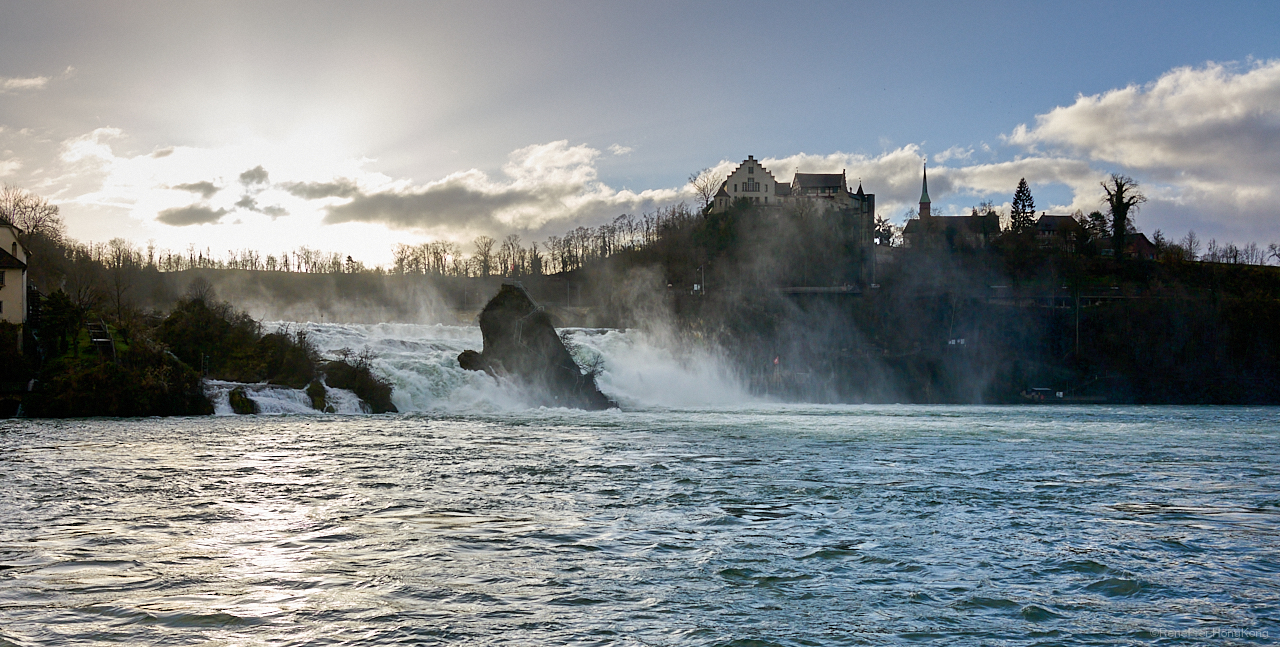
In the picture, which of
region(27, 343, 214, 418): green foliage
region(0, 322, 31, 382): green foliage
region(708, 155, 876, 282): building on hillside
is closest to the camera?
region(27, 343, 214, 418): green foliage

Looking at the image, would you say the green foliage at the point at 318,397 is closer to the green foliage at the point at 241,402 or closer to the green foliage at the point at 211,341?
the green foliage at the point at 241,402

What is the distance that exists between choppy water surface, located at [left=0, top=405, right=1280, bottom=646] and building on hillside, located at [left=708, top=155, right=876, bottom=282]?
9601cm

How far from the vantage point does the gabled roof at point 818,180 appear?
133m

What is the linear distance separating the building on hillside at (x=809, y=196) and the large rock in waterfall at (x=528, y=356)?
74792mm

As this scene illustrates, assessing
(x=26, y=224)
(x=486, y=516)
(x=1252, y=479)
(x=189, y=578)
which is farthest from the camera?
(x=26, y=224)

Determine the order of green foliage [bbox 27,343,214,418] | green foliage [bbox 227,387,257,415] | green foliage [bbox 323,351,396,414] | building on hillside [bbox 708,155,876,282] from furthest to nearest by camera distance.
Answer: building on hillside [bbox 708,155,876,282]
green foliage [bbox 323,351,396,414]
green foliage [bbox 227,387,257,415]
green foliage [bbox 27,343,214,418]

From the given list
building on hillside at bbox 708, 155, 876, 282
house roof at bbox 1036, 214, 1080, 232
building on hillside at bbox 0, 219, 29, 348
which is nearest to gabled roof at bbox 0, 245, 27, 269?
building on hillside at bbox 0, 219, 29, 348

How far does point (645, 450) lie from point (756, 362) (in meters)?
52.8

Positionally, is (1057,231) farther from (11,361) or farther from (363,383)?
(11,361)

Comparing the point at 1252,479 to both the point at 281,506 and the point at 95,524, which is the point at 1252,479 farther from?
the point at 95,524

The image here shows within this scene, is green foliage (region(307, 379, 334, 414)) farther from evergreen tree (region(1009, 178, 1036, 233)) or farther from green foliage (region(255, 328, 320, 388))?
evergreen tree (region(1009, 178, 1036, 233))

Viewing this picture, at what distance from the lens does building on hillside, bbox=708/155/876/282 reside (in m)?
119

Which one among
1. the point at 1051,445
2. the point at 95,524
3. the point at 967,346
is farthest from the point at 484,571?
the point at 967,346

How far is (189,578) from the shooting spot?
10.1 metres
